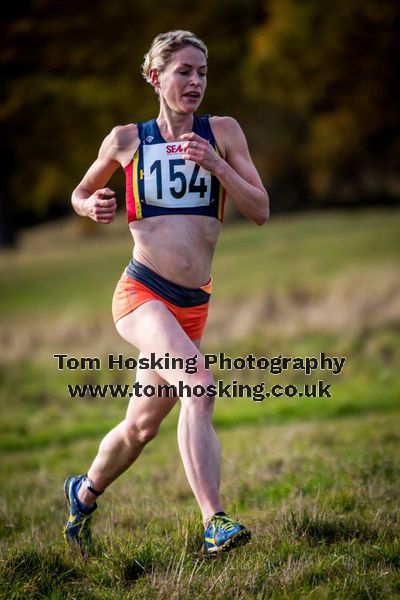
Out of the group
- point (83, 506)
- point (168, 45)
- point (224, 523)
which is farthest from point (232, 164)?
point (83, 506)

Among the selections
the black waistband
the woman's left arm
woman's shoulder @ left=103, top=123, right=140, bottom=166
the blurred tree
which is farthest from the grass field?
the blurred tree

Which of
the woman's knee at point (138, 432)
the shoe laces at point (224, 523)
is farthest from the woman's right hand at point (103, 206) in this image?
the shoe laces at point (224, 523)

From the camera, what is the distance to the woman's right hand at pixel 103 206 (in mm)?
4297

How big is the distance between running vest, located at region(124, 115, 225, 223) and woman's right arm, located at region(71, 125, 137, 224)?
74mm

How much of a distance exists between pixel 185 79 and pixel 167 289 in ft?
3.25

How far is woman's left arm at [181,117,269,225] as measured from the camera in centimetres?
412

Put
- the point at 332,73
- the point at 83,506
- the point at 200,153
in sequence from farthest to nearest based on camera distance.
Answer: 1. the point at 332,73
2. the point at 83,506
3. the point at 200,153

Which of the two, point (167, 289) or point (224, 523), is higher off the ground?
point (167, 289)

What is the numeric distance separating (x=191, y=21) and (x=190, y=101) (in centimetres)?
2298

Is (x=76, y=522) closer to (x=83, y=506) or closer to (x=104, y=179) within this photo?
(x=83, y=506)

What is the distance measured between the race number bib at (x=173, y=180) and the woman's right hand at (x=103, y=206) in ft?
0.55

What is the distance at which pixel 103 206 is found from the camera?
14.1 feet

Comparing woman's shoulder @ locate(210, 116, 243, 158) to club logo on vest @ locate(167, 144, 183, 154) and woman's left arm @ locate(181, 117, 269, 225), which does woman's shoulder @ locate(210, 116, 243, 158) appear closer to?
woman's left arm @ locate(181, 117, 269, 225)

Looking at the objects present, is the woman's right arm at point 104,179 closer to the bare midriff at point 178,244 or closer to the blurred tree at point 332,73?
the bare midriff at point 178,244
